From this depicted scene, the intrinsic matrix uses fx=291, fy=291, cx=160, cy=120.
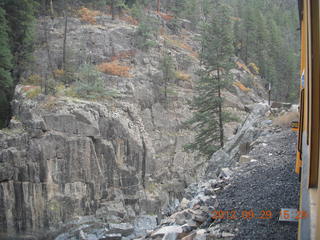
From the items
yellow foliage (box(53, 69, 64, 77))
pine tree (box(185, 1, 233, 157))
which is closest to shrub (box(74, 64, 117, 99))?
yellow foliage (box(53, 69, 64, 77))

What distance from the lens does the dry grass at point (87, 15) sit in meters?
32.1

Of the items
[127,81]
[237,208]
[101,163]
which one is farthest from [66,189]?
[237,208]

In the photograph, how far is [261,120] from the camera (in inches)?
595

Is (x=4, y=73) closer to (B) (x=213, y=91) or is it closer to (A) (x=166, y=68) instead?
(A) (x=166, y=68)

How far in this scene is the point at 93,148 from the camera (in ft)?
66.6

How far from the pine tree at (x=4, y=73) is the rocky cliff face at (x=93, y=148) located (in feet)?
4.96

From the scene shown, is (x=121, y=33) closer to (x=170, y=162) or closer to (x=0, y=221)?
(x=170, y=162)

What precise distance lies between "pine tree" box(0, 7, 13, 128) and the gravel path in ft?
64.5

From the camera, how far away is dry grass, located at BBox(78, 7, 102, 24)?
32125mm

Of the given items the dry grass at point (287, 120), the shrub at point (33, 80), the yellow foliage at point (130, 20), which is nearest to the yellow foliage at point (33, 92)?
the shrub at point (33, 80)

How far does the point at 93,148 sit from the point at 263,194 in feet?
52.5

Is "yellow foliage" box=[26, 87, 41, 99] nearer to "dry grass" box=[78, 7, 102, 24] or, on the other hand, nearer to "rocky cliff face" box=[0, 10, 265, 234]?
"rocky cliff face" box=[0, 10, 265, 234]

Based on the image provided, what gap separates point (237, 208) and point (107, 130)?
16.5 metres

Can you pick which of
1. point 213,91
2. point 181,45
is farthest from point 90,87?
point 181,45
